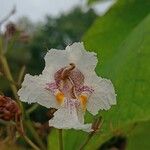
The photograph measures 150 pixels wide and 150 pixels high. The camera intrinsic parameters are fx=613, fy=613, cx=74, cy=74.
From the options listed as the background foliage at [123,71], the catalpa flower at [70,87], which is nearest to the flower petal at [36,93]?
the catalpa flower at [70,87]

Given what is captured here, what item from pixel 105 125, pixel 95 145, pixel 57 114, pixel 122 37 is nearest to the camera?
pixel 57 114

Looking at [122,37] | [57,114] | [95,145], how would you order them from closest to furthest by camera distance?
[57,114] < [95,145] < [122,37]

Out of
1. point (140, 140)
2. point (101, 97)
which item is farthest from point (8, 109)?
point (140, 140)

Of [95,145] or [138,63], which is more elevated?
[138,63]

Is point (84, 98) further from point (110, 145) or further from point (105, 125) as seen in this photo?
point (110, 145)

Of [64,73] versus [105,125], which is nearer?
[64,73]

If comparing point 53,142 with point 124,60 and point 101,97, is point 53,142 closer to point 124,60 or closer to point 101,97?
point 124,60

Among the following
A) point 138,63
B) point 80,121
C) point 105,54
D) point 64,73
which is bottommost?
point 80,121

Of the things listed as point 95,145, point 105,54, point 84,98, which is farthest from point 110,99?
point 105,54
